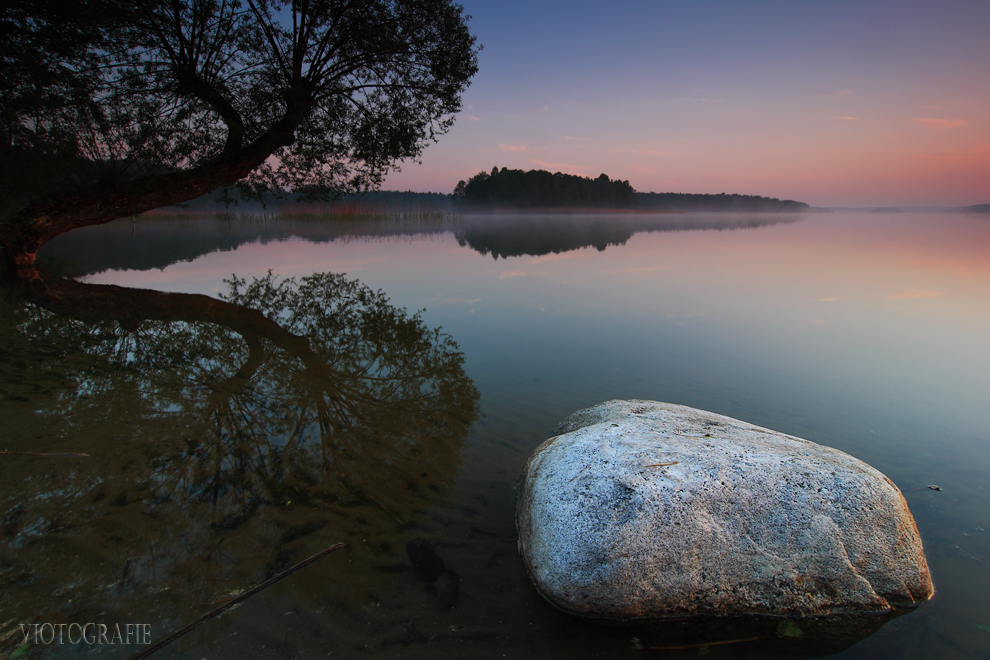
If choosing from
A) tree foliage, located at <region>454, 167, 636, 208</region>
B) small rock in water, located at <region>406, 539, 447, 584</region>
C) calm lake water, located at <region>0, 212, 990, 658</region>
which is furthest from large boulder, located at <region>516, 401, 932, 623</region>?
tree foliage, located at <region>454, 167, 636, 208</region>

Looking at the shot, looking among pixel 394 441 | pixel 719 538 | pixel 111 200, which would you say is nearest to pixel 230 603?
pixel 394 441

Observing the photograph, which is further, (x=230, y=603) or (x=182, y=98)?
(x=182, y=98)

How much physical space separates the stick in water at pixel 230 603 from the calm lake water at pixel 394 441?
0.17 ft

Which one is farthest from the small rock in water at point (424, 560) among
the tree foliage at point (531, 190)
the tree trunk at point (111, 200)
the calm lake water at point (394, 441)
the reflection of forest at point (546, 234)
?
the tree foliage at point (531, 190)

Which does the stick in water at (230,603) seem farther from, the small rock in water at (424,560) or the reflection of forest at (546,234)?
the reflection of forest at (546,234)

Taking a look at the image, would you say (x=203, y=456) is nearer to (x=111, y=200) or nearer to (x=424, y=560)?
(x=424, y=560)

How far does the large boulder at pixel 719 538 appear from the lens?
2.49m

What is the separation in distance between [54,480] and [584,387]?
5.06m

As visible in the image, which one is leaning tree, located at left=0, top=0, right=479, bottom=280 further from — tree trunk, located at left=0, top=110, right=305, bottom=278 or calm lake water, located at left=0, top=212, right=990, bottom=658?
calm lake water, located at left=0, top=212, right=990, bottom=658

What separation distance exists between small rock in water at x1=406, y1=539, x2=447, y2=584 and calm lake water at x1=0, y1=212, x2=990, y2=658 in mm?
58

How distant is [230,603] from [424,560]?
108 cm

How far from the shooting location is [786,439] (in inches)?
128

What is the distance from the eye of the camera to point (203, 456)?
12.3ft

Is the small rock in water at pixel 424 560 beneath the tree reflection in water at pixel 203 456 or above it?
beneath
